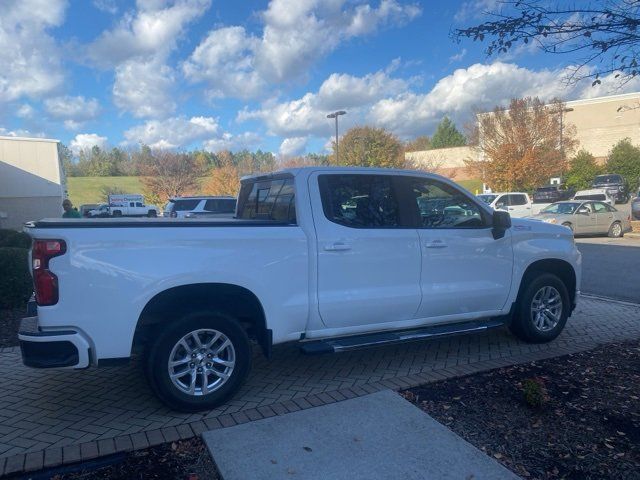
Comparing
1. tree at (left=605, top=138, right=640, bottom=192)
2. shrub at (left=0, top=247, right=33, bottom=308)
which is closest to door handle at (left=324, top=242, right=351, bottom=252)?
shrub at (left=0, top=247, right=33, bottom=308)

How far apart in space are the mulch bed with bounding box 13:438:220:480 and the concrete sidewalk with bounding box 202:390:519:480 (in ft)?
0.32

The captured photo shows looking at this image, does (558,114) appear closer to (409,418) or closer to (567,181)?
(567,181)

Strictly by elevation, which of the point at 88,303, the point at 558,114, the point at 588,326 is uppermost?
the point at 558,114

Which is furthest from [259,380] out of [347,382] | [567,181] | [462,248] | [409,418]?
[567,181]

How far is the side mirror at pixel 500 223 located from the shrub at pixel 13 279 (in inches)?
262

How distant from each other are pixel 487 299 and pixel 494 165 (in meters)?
31.9

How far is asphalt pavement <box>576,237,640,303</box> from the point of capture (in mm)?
8883

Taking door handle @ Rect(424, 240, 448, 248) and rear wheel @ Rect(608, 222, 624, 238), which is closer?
door handle @ Rect(424, 240, 448, 248)

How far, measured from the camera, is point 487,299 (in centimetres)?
522

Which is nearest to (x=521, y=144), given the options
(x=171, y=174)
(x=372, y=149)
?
(x=372, y=149)

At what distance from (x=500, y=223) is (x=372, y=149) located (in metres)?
35.2

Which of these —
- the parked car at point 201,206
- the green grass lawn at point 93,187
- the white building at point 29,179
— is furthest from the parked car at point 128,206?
the green grass lawn at point 93,187

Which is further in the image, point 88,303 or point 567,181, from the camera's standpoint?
point 567,181

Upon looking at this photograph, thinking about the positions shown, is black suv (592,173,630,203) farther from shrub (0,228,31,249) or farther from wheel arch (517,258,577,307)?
shrub (0,228,31,249)
